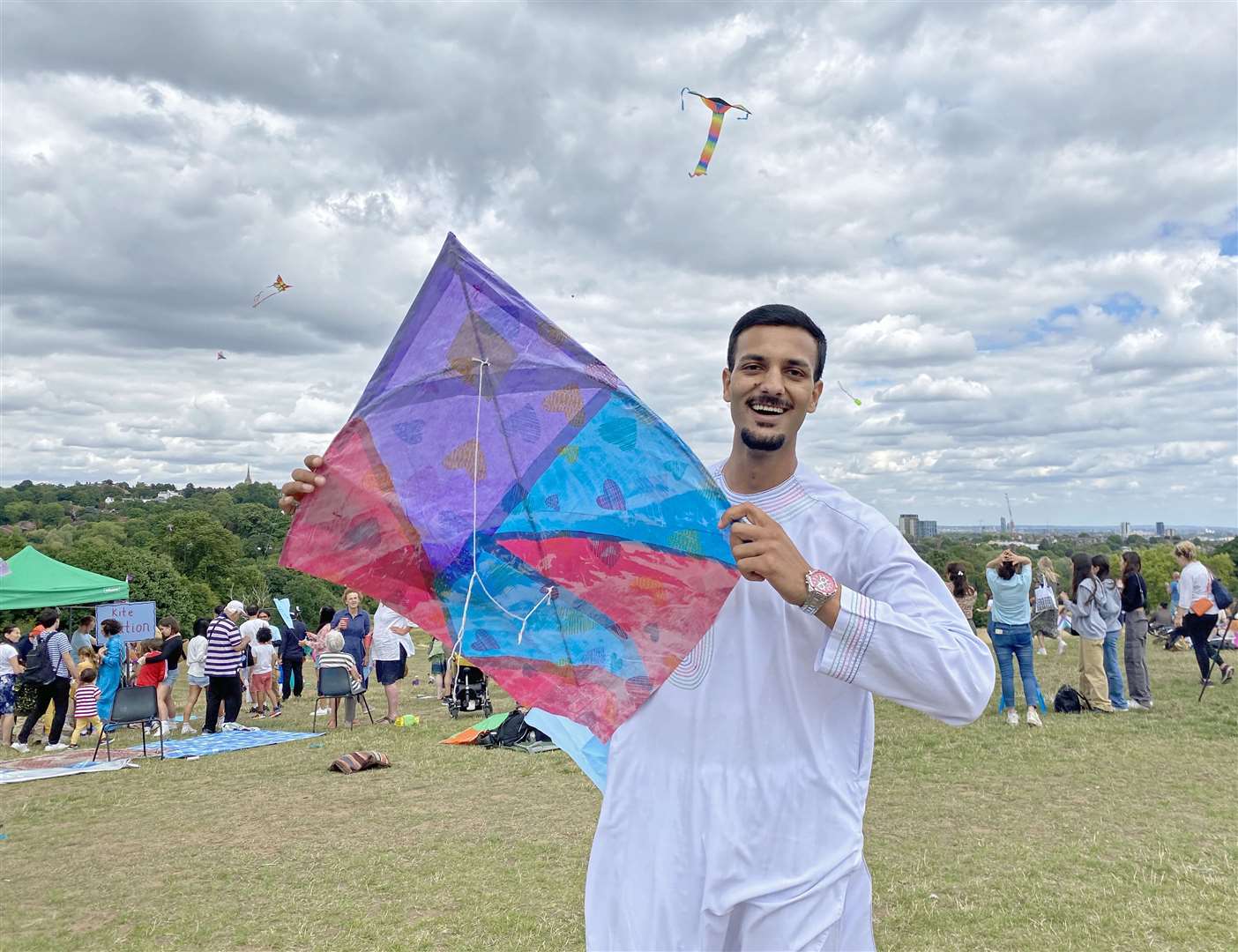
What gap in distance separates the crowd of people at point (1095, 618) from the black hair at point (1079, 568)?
1 cm

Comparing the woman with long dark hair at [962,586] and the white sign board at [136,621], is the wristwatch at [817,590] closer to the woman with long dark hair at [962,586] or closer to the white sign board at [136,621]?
the woman with long dark hair at [962,586]

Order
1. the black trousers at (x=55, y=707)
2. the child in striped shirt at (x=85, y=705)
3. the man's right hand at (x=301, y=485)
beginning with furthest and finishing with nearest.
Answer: the child in striped shirt at (x=85, y=705) < the black trousers at (x=55, y=707) < the man's right hand at (x=301, y=485)

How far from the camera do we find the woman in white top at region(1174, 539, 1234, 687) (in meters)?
11.5

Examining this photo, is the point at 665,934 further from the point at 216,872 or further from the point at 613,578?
the point at 216,872

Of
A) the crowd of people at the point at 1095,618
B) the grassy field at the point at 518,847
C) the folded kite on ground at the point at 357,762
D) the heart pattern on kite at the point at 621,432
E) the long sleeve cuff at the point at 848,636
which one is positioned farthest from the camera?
the crowd of people at the point at 1095,618

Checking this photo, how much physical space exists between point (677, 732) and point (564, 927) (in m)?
3.69

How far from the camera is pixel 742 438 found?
216cm

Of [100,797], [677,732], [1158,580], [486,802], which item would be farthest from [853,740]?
[1158,580]

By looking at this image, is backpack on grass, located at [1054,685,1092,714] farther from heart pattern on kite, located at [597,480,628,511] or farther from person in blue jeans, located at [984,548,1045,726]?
heart pattern on kite, located at [597,480,628,511]

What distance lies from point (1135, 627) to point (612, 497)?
432 inches

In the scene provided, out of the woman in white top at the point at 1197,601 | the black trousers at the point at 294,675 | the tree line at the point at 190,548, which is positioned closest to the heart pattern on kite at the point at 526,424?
the woman in white top at the point at 1197,601

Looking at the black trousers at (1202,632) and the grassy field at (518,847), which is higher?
the black trousers at (1202,632)

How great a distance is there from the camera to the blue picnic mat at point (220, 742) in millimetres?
11023

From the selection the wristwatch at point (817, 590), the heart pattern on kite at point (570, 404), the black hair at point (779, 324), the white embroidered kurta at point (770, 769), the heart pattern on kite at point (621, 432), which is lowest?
the white embroidered kurta at point (770, 769)
